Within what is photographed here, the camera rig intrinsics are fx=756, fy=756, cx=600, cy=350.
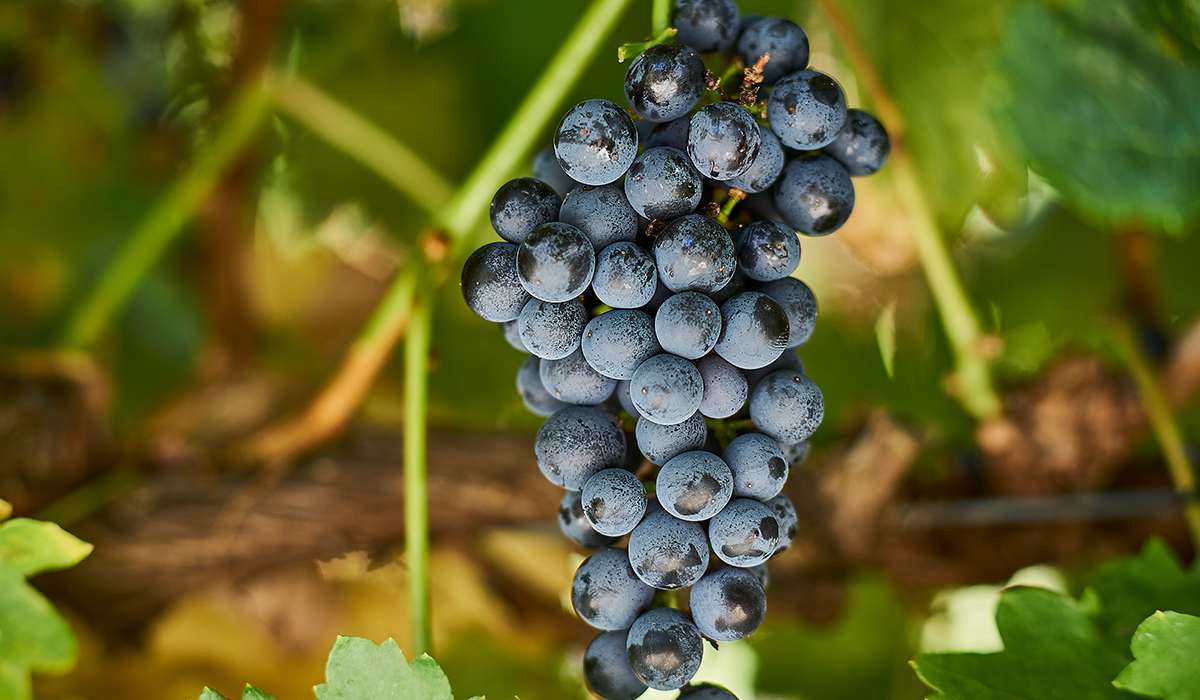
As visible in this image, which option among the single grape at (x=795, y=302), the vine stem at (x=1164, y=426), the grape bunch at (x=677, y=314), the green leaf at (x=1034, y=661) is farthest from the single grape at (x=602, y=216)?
the vine stem at (x=1164, y=426)

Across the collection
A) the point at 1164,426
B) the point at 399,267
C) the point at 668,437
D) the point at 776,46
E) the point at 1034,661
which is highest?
the point at 399,267

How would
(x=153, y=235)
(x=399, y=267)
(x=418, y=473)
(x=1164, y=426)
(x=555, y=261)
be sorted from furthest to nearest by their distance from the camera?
(x=399, y=267) → (x=153, y=235) → (x=1164, y=426) → (x=418, y=473) → (x=555, y=261)

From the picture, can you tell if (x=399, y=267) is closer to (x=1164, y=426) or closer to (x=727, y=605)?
(x=727, y=605)

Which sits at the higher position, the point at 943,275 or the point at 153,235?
the point at 153,235

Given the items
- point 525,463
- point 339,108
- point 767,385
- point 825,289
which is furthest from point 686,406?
point 825,289

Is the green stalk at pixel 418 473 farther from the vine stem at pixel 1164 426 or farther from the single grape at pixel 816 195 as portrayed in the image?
the vine stem at pixel 1164 426

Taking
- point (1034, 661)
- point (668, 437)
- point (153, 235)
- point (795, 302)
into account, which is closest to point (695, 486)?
point (668, 437)
